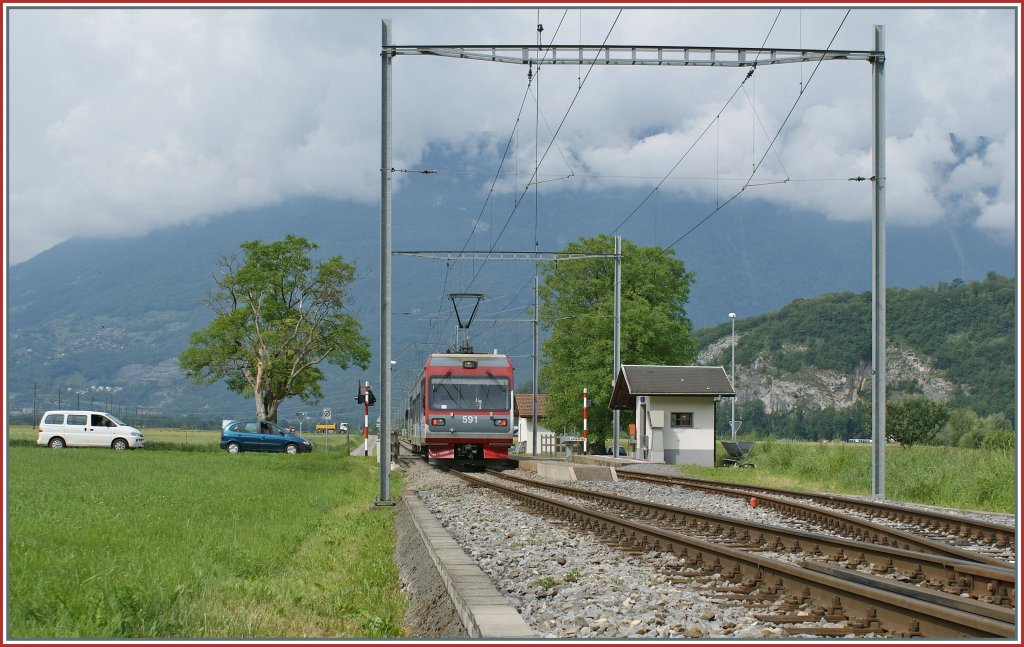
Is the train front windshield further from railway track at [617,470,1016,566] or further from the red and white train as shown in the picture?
railway track at [617,470,1016,566]

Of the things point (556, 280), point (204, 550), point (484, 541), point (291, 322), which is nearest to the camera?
point (204, 550)

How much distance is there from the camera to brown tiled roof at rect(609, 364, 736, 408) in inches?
1581

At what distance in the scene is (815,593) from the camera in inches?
301

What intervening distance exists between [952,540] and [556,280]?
55742 millimetres

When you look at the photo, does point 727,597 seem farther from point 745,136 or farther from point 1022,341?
point 745,136

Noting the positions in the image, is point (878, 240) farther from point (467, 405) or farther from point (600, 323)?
point (600, 323)

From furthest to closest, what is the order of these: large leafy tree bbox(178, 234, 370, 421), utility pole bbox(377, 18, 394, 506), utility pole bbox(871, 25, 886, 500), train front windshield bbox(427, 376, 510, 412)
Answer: large leafy tree bbox(178, 234, 370, 421) < train front windshield bbox(427, 376, 510, 412) < utility pole bbox(871, 25, 886, 500) < utility pole bbox(377, 18, 394, 506)

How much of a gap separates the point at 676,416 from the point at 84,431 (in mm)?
24141

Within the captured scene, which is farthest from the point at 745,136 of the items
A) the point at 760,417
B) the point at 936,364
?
the point at 760,417

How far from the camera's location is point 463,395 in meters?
32.5

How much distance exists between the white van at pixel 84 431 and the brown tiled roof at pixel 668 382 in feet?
66.8

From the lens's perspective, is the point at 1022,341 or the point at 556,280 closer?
the point at 1022,341

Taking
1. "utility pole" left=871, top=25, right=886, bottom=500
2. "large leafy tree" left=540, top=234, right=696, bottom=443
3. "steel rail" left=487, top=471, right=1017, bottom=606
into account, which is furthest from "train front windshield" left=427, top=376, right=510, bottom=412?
"large leafy tree" left=540, top=234, right=696, bottom=443

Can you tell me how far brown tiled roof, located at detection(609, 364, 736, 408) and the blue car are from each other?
49.1ft
